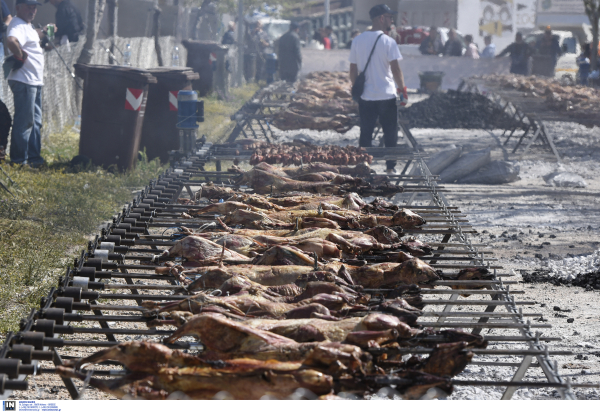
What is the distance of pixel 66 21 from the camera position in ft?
47.0

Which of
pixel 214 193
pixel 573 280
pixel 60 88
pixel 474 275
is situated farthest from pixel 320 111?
pixel 474 275

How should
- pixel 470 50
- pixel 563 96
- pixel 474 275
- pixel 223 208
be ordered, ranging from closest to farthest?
1. pixel 474 275
2. pixel 223 208
3. pixel 563 96
4. pixel 470 50

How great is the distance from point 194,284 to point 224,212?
1.69 meters

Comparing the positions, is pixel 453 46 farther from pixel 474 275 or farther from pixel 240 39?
pixel 474 275

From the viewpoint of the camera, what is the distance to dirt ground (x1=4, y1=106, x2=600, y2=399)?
4.82 meters

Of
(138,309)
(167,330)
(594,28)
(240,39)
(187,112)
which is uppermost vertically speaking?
(594,28)

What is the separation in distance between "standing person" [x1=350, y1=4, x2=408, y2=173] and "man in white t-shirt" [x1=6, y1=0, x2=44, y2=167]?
4727mm

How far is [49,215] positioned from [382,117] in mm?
4968

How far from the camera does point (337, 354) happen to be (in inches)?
113

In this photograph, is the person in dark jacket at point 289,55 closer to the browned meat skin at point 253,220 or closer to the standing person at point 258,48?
the standing person at point 258,48

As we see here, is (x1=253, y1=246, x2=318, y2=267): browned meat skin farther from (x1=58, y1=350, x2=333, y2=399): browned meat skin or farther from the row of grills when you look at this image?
(x1=58, y1=350, x2=333, y2=399): browned meat skin

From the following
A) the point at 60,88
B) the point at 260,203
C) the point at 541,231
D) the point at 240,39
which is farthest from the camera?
the point at 240,39

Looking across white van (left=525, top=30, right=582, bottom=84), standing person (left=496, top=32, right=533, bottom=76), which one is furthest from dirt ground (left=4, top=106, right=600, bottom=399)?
white van (left=525, top=30, right=582, bottom=84)

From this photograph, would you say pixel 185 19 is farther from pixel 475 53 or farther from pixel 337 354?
pixel 337 354
